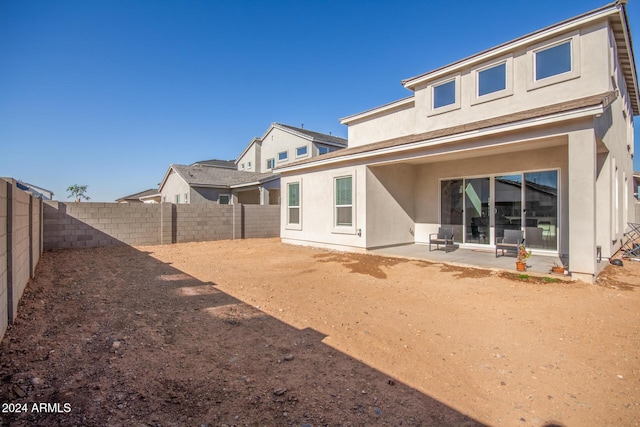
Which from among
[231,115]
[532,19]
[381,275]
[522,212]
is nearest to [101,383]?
[381,275]

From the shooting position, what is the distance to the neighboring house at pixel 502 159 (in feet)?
20.9

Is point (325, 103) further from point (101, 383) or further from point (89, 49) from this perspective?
point (101, 383)

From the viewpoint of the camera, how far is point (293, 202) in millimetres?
13000

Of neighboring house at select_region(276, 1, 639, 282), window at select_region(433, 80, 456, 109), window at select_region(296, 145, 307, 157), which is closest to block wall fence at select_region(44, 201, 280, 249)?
neighboring house at select_region(276, 1, 639, 282)

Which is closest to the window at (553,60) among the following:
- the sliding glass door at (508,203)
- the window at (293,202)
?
the sliding glass door at (508,203)

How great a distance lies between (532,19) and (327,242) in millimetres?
10263

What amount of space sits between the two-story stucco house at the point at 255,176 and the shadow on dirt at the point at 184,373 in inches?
614

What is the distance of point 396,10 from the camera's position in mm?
11664

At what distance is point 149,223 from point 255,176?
12.3m

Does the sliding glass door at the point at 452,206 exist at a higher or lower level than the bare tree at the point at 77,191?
lower

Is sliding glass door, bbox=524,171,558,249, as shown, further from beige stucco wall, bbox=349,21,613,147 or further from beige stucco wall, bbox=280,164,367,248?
beige stucco wall, bbox=280,164,367,248

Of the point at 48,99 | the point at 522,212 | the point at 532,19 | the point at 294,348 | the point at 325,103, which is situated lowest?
the point at 294,348

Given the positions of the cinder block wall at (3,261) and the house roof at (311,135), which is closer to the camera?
the cinder block wall at (3,261)

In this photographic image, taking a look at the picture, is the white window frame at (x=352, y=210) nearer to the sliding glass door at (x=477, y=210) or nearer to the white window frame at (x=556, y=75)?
the sliding glass door at (x=477, y=210)
